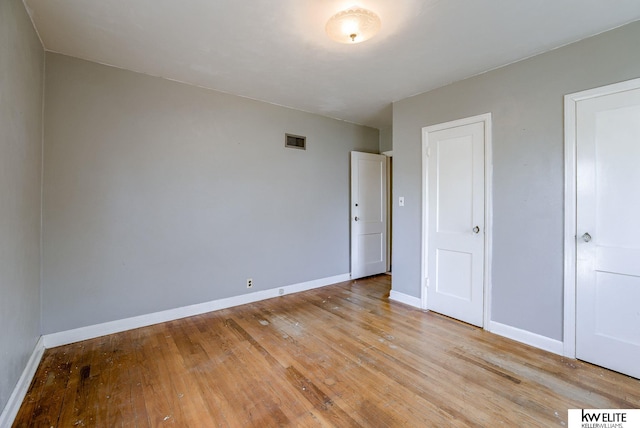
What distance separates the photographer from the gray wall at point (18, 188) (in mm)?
1593

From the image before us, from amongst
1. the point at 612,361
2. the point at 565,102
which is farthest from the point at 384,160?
the point at 612,361

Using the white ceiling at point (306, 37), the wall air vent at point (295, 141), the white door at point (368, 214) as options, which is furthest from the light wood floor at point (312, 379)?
the white ceiling at point (306, 37)

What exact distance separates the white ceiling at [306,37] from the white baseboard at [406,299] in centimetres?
253

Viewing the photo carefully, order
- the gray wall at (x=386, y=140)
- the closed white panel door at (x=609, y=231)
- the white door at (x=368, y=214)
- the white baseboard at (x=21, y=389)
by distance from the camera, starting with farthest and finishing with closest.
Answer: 1. the gray wall at (x=386, y=140)
2. the white door at (x=368, y=214)
3. the closed white panel door at (x=609, y=231)
4. the white baseboard at (x=21, y=389)

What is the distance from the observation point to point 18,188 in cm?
185

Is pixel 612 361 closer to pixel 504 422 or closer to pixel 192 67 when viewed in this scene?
pixel 504 422

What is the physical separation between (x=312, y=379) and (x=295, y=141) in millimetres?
3017

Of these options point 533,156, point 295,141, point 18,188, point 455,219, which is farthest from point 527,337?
point 18,188

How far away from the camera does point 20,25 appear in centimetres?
183

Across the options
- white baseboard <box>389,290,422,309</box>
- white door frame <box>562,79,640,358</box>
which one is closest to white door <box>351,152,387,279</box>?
white baseboard <box>389,290,422,309</box>

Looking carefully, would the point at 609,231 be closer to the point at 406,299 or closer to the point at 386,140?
the point at 406,299

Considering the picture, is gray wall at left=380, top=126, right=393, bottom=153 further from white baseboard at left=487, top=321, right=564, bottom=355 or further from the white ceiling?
white baseboard at left=487, top=321, right=564, bottom=355

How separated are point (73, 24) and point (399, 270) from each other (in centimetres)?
393

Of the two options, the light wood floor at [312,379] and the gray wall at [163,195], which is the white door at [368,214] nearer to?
the gray wall at [163,195]
